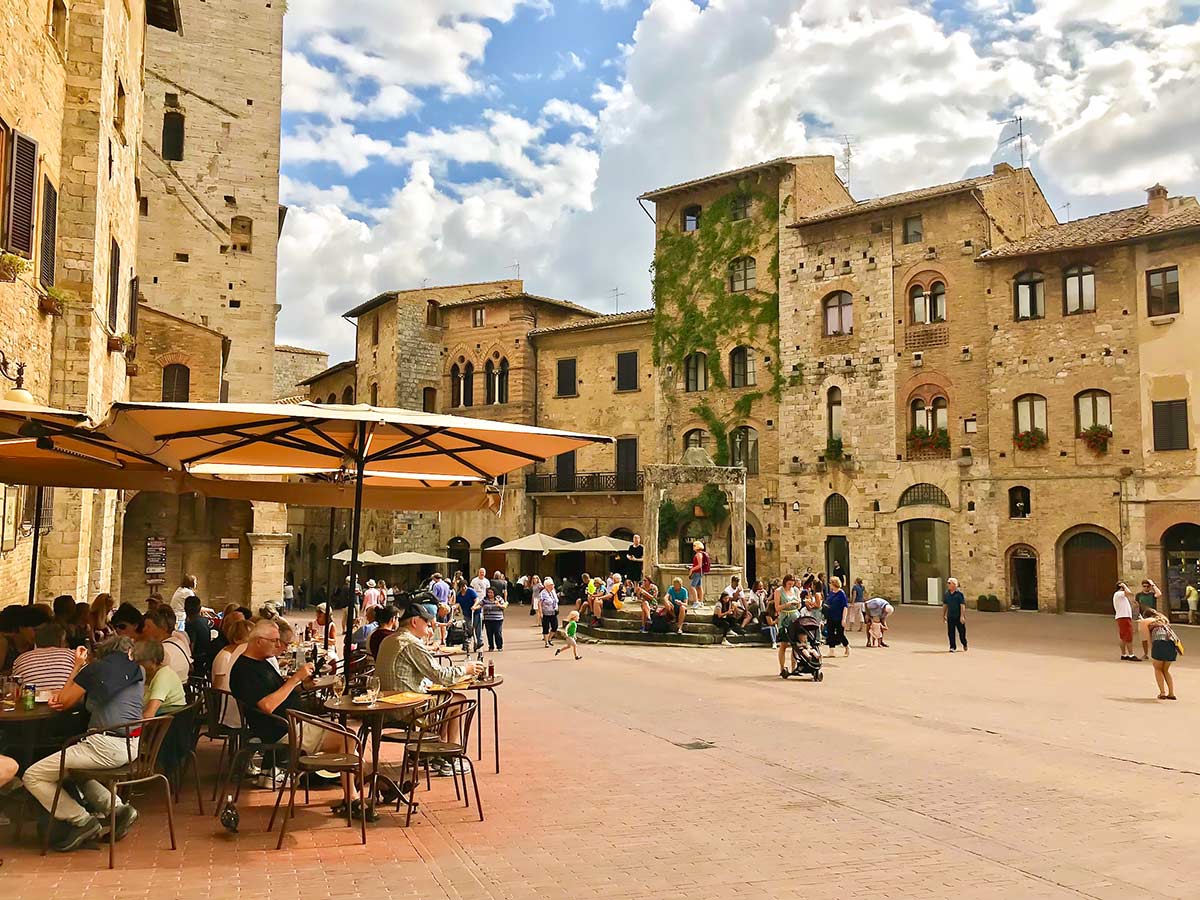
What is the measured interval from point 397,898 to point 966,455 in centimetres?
2680

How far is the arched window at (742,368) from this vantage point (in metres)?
34.3

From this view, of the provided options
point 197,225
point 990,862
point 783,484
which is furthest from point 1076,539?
point 197,225

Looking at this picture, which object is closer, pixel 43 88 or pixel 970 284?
pixel 43 88

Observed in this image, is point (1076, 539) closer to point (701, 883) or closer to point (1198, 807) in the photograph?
point (1198, 807)

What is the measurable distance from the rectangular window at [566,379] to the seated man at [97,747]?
32.7 metres

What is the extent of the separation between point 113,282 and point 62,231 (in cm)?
270

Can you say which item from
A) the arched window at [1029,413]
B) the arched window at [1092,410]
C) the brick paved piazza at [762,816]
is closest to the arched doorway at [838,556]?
the arched window at [1029,413]

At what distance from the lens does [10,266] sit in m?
9.97

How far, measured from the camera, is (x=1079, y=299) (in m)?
27.5

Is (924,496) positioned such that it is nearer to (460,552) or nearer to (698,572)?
(698,572)

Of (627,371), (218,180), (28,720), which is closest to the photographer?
(28,720)

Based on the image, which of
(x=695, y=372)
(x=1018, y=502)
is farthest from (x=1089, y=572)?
(x=695, y=372)

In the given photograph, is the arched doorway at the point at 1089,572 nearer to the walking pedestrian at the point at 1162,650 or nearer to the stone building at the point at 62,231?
the walking pedestrian at the point at 1162,650

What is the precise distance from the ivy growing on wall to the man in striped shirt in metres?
28.4
